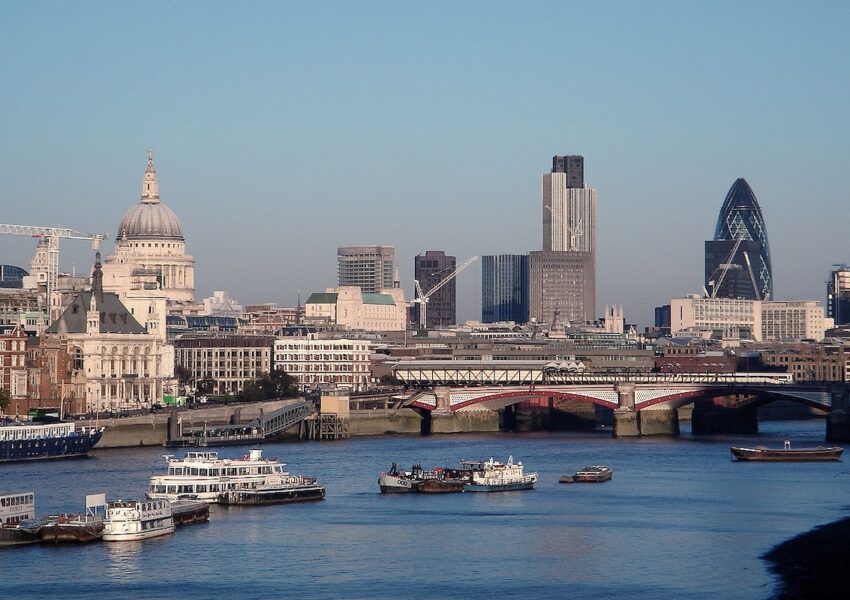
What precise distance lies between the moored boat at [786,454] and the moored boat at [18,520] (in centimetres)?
4171

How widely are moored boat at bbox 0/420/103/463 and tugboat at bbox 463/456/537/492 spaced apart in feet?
75.5

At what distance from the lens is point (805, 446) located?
115188 millimetres

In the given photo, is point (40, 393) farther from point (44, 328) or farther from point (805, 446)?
point (805, 446)

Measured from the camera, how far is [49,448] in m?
103

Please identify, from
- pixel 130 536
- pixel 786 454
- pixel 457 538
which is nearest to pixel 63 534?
pixel 130 536

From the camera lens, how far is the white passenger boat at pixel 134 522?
234 feet

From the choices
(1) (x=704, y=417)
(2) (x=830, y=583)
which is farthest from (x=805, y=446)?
(2) (x=830, y=583)

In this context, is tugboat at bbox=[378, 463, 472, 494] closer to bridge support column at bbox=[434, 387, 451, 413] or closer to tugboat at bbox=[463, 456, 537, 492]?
tugboat at bbox=[463, 456, 537, 492]

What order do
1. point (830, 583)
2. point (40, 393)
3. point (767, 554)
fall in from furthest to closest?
point (40, 393) → point (767, 554) → point (830, 583)

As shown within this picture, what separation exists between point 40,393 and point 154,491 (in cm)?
4466

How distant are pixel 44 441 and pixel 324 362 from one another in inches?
2382

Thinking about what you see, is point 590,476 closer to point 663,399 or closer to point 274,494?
point 274,494

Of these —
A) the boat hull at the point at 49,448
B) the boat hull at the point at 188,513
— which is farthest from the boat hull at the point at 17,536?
the boat hull at the point at 49,448

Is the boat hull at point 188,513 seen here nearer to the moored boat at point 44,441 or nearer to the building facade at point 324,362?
the moored boat at point 44,441
